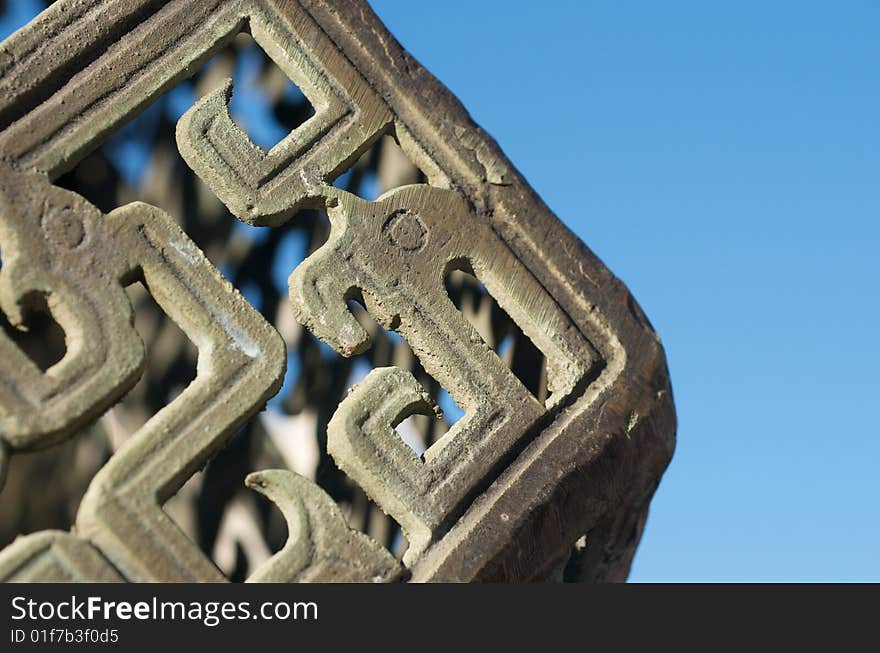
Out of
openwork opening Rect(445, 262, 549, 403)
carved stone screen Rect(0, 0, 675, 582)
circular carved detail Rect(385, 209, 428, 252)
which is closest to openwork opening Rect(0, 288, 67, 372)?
carved stone screen Rect(0, 0, 675, 582)

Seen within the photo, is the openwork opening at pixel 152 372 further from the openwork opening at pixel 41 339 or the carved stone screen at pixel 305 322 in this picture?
the openwork opening at pixel 41 339

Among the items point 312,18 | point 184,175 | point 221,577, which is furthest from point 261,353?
point 184,175

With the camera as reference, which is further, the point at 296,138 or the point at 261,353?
the point at 296,138

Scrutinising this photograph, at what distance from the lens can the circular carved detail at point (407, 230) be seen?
5.33ft

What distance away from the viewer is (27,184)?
1.41 metres

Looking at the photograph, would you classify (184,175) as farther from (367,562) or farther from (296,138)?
(367,562)

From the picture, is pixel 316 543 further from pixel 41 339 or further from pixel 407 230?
pixel 41 339

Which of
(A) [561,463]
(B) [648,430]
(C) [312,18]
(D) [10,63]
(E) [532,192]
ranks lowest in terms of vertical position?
(A) [561,463]

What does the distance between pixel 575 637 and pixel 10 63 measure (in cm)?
104

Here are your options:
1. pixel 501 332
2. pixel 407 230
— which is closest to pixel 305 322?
pixel 407 230

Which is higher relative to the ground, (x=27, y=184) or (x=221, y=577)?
(x=27, y=184)

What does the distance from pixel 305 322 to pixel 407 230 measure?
0.22 metres

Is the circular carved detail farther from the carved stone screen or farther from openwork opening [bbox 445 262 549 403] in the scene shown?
openwork opening [bbox 445 262 549 403]

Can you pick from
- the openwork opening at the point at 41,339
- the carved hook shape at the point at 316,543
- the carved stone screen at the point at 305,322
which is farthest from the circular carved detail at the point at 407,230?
the openwork opening at the point at 41,339
